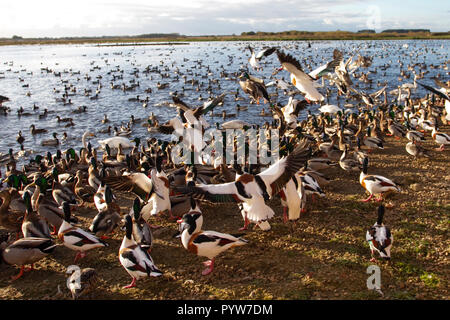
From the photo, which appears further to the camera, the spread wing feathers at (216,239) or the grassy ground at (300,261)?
the spread wing feathers at (216,239)

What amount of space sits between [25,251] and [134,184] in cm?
290

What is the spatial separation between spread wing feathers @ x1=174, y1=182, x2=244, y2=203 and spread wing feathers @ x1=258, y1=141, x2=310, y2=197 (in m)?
0.67

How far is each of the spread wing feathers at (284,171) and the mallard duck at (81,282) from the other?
3.74 m

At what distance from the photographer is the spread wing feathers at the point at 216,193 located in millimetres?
7543

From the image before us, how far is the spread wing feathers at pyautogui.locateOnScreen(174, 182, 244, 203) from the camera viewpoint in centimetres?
754

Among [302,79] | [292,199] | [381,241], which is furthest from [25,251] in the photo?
[302,79]

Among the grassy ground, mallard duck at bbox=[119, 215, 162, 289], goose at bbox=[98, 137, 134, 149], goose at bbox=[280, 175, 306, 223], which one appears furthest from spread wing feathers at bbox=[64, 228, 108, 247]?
goose at bbox=[98, 137, 134, 149]

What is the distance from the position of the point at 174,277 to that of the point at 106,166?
728 centimetres

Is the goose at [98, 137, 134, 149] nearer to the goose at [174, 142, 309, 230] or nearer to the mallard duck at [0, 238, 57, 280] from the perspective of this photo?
the mallard duck at [0, 238, 57, 280]

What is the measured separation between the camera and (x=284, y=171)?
294 inches

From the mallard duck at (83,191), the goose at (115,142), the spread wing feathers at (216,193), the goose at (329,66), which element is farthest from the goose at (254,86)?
the goose at (115,142)

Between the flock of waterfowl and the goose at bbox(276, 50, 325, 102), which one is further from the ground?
the goose at bbox(276, 50, 325, 102)

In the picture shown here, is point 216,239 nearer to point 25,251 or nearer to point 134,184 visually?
point 134,184

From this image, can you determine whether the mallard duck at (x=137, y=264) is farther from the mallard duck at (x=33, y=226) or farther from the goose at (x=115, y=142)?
the goose at (x=115, y=142)
